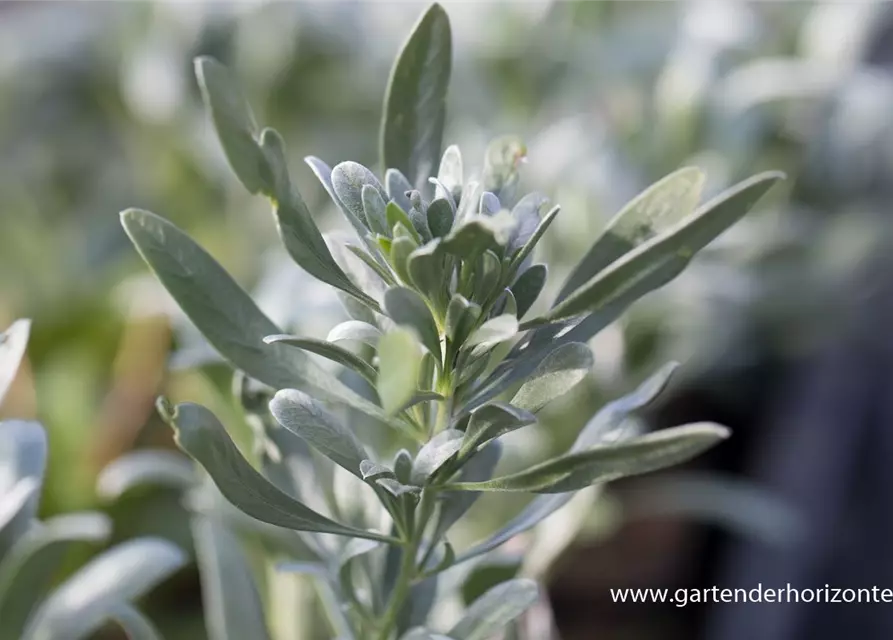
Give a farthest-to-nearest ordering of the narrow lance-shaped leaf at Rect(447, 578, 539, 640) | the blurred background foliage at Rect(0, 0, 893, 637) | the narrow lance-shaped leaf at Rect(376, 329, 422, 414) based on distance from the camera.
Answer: the blurred background foliage at Rect(0, 0, 893, 637) < the narrow lance-shaped leaf at Rect(447, 578, 539, 640) < the narrow lance-shaped leaf at Rect(376, 329, 422, 414)

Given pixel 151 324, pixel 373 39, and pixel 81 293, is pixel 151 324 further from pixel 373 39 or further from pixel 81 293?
pixel 373 39

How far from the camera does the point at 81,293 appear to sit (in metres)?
1.03

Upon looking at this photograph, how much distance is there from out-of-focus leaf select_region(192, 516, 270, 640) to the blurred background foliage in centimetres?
30

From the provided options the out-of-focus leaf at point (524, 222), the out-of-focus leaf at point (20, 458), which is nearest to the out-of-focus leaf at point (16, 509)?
the out-of-focus leaf at point (20, 458)

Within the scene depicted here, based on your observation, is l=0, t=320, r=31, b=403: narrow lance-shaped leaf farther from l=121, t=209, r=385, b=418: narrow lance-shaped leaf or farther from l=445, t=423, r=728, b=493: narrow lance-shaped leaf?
l=445, t=423, r=728, b=493: narrow lance-shaped leaf

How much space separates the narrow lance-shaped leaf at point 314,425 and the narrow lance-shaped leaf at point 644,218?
10 cm

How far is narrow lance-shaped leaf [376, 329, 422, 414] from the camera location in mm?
252

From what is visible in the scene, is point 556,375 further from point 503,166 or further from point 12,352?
point 12,352

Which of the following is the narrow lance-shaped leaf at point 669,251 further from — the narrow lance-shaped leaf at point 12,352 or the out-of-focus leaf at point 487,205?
the narrow lance-shaped leaf at point 12,352

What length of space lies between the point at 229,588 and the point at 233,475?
16 cm

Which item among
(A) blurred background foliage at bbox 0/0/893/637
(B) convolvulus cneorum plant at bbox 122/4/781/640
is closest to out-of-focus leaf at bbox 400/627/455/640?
(B) convolvulus cneorum plant at bbox 122/4/781/640

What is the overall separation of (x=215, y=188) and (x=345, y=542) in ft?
2.33

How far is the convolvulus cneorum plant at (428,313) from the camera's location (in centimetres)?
29

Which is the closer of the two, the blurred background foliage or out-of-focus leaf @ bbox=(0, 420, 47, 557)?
out-of-focus leaf @ bbox=(0, 420, 47, 557)
